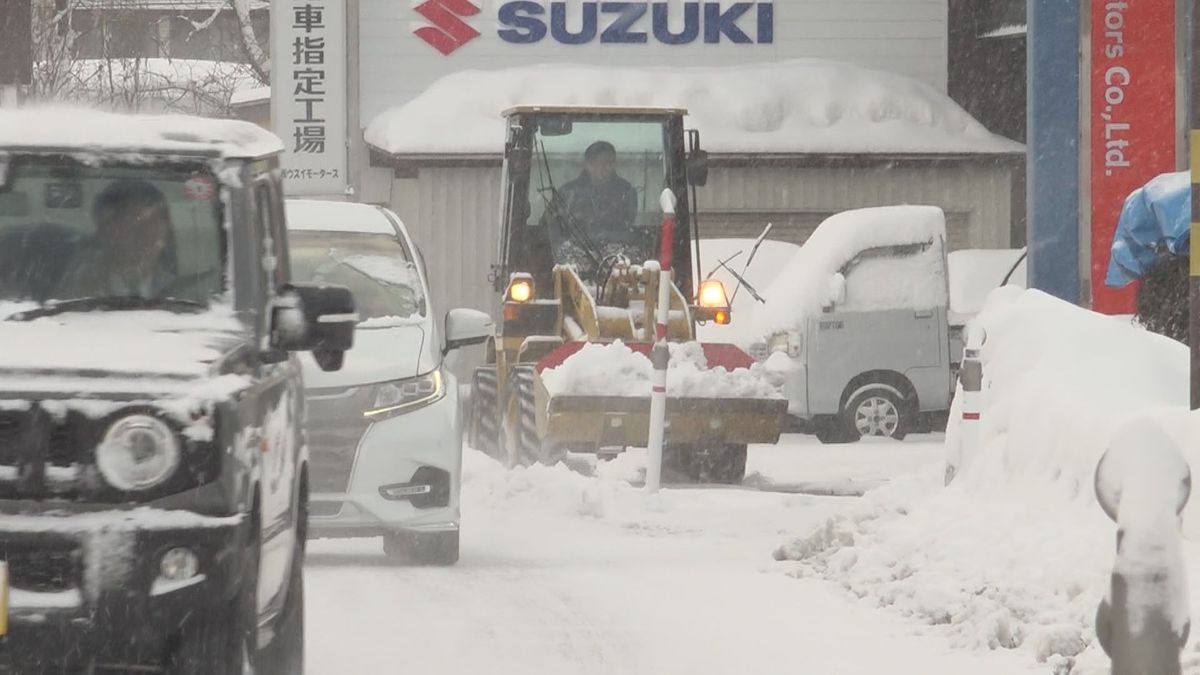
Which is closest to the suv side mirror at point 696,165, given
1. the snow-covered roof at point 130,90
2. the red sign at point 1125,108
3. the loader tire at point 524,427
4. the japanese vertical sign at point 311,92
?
the loader tire at point 524,427

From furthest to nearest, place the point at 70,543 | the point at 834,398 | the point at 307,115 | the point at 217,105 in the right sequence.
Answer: the point at 217,105 → the point at 307,115 → the point at 834,398 → the point at 70,543

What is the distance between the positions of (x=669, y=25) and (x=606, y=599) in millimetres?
22016

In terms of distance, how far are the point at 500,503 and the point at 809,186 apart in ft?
58.3

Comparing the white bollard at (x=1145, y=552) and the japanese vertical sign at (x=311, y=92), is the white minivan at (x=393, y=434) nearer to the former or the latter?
the white bollard at (x=1145, y=552)

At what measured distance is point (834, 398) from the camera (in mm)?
20719

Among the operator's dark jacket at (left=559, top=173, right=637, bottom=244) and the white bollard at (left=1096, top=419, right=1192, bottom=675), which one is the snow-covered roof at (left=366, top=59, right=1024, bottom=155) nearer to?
the operator's dark jacket at (left=559, top=173, right=637, bottom=244)

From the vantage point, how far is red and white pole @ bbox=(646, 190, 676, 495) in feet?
48.8

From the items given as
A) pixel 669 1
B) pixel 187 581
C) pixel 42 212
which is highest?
pixel 669 1

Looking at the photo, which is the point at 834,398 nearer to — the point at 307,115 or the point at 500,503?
the point at 500,503

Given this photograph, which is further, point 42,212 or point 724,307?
point 724,307

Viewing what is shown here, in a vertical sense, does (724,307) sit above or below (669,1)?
below

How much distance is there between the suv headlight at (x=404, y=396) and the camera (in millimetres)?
10953

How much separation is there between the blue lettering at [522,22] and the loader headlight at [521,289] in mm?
14474

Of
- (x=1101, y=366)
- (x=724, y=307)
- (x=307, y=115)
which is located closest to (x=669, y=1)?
(x=307, y=115)
